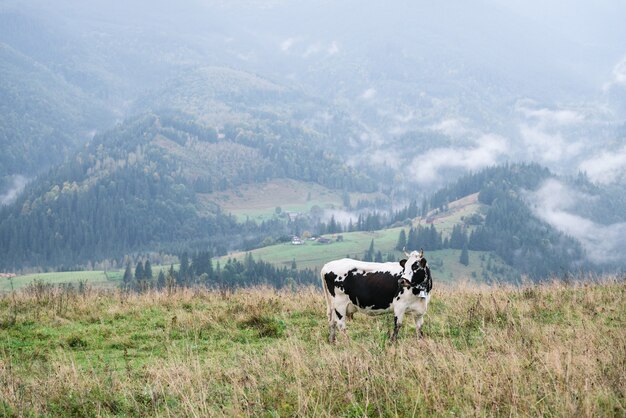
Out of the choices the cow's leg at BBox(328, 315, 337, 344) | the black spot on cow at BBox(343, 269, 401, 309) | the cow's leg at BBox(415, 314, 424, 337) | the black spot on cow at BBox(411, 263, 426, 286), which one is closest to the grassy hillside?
the cow's leg at BBox(328, 315, 337, 344)

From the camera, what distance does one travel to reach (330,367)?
32.8ft

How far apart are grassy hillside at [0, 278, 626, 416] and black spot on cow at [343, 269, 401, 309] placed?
3.34 feet

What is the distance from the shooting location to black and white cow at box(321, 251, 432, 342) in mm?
14781

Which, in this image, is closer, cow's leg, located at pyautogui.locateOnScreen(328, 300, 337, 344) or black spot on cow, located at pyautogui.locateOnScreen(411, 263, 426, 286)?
black spot on cow, located at pyautogui.locateOnScreen(411, 263, 426, 286)

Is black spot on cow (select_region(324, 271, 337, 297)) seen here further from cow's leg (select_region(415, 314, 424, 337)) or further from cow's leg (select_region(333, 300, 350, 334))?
cow's leg (select_region(415, 314, 424, 337))

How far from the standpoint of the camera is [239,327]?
18047 mm

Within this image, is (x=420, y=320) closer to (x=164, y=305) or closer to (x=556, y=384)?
(x=556, y=384)

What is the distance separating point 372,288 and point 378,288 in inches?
7.0

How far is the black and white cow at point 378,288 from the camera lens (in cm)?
1478

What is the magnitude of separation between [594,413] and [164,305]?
57.2 ft

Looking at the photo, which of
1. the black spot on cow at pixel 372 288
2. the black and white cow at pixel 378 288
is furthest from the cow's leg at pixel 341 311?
the black spot on cow at pixel 372 288

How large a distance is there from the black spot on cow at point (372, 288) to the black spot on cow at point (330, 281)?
38 centimetres

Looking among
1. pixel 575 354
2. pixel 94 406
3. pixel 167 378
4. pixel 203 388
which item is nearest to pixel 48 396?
pixel 94 406

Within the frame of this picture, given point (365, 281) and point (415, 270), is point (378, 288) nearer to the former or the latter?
point (365, 281)
